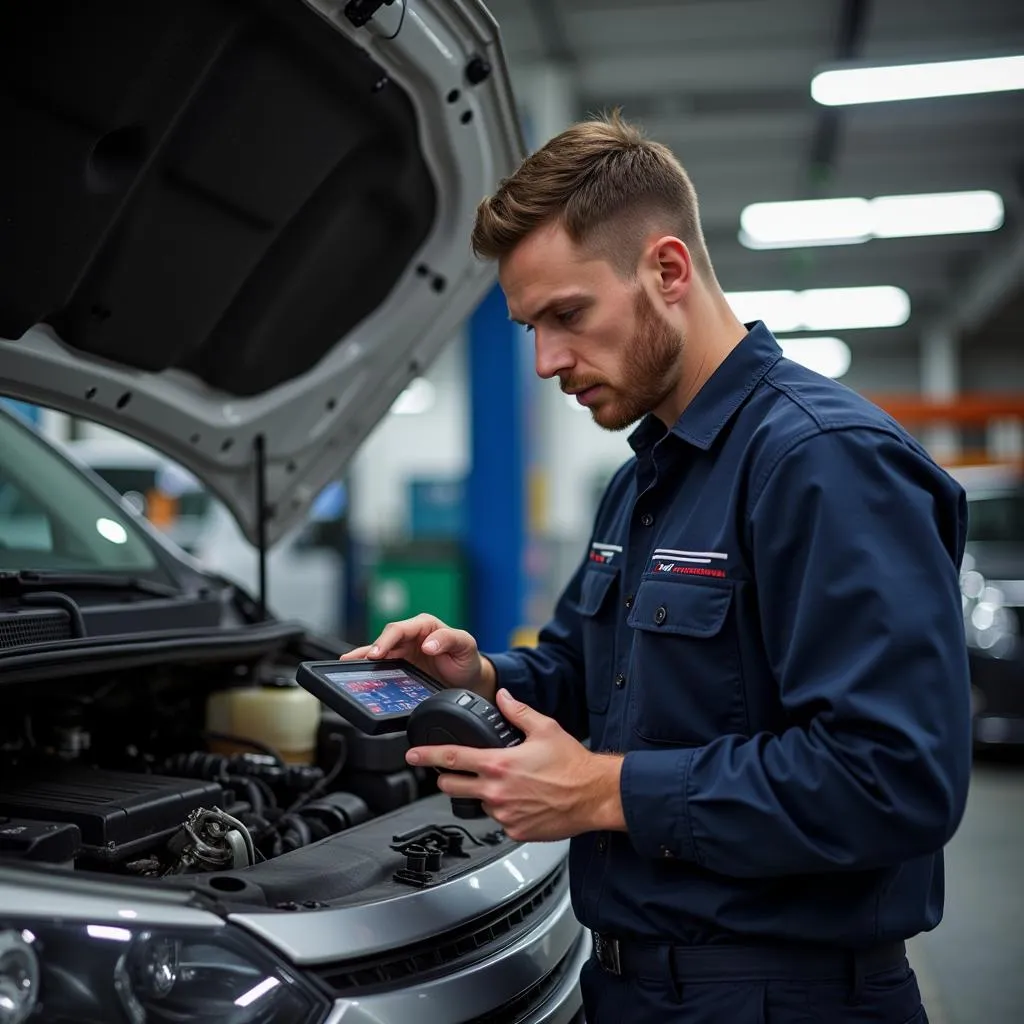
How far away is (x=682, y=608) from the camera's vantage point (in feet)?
4.17

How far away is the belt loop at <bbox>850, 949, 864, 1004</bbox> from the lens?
121 centimetres

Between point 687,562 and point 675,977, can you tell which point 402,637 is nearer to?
point 687,562

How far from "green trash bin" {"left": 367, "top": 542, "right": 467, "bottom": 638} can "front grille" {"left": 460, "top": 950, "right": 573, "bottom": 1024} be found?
176 inches

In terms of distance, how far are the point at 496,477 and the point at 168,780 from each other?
4608 mm

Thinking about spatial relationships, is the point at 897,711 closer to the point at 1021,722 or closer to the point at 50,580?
the point at 50,580

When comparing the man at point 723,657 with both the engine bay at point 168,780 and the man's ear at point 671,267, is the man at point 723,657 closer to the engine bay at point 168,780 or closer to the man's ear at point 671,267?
the man's ear at point 671,267

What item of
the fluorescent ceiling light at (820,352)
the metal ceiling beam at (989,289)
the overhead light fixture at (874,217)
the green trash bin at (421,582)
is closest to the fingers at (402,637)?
the green trash bin at (421,582)

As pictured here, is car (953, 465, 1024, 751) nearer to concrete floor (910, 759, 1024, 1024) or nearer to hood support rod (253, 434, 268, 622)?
concrete floor (910, 759, 1024, 1024)

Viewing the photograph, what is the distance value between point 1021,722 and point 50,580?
5.11 metres

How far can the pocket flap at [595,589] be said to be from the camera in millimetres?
1518

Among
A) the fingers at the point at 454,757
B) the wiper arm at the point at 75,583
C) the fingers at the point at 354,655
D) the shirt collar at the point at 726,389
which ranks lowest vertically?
the fingers at the point at 454,757

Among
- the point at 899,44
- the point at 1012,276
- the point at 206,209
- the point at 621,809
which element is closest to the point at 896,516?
the point at 621,809

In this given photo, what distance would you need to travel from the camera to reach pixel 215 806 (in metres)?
1.64

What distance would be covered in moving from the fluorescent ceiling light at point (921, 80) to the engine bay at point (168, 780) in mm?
4950
